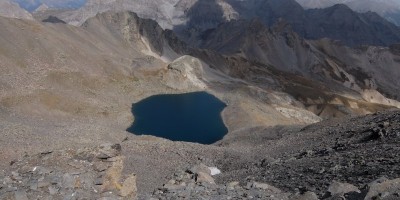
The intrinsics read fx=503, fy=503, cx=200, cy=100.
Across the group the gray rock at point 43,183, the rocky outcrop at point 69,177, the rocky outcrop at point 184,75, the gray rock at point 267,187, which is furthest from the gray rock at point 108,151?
the rocky outcrop at point 184,75

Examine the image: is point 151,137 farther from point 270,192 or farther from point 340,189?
point 340,189

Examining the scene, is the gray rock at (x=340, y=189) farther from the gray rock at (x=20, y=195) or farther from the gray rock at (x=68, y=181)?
the gray rock at (x=20, y=195)

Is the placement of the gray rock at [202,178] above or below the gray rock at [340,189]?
below

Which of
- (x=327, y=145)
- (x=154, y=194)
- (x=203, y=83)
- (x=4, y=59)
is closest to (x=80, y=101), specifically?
(x=4, y=59)

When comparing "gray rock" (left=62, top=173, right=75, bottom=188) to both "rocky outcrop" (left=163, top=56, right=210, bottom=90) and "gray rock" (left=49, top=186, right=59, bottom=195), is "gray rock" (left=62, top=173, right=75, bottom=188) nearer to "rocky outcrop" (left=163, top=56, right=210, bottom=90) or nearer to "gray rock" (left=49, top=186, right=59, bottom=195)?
"gray rock" (left=49, top=186, right=59, bottom=195)

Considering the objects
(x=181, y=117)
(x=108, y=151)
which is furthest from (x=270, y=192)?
(x=181, y=117)

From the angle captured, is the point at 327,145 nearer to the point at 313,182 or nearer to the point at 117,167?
the point at 313,182

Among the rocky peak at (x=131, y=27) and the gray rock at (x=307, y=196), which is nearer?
the gray rock at (x=307, y=196)
